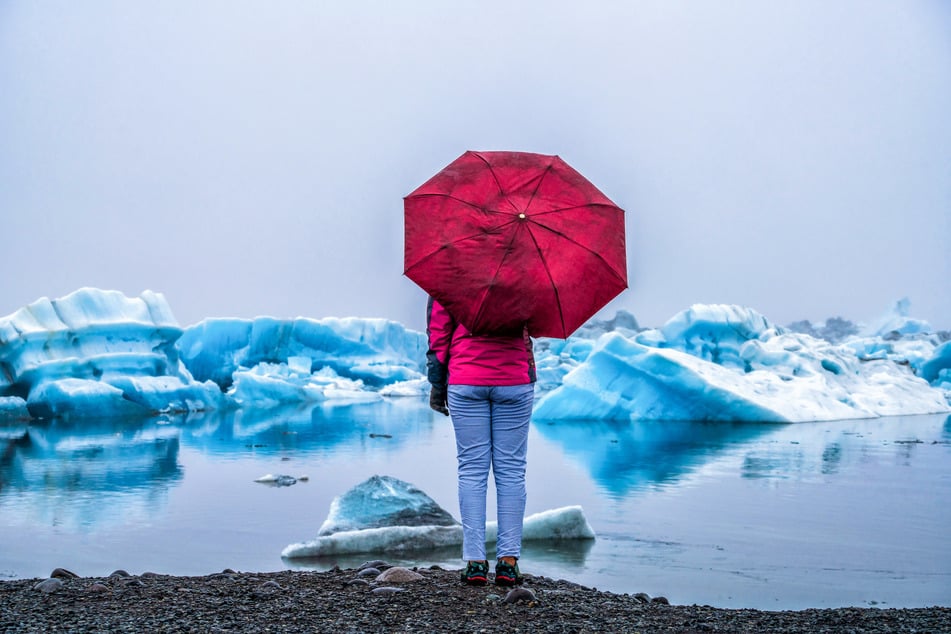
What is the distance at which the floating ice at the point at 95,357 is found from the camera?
1738 cm

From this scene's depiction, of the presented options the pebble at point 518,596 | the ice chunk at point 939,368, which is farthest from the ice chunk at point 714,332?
the pebble at point 518,596

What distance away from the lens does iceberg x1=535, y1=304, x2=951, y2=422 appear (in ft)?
52.9

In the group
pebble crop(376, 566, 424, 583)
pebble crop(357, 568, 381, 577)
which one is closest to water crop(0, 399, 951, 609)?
pebble crop(357, 568, 381, 577)

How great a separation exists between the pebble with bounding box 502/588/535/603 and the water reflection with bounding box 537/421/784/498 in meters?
4.61

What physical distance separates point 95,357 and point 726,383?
11870 millimetres

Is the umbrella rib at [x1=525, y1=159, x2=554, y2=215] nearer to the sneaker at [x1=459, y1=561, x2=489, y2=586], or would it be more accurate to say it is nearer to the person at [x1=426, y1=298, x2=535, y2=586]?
the person at [x1=426, y1=298, x2=535, y2=586]

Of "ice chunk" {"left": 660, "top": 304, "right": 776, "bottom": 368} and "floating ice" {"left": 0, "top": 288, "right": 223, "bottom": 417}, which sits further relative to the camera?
"ice chunk" {"left": 660, "top": 304, "right": 776, "bottom": 368}

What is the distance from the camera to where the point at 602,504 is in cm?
671

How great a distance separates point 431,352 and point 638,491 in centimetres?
497

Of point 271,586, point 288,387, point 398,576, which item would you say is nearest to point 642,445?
point 398,576

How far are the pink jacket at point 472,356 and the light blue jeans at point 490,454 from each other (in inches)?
1.8

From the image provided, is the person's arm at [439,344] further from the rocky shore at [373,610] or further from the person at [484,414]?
the rocky shore at [373,610]

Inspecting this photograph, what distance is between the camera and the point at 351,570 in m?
3.55

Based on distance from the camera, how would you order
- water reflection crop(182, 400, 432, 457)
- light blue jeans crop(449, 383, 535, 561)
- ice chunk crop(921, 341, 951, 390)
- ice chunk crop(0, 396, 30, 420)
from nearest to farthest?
light blue jeans crop(449, 383, 535, 561) → water reflection crop(182, 400, 432, 457) → ice chunk crop(0, 396, 30, 420) → ice chunk crop(921, 341, 951, 390)
